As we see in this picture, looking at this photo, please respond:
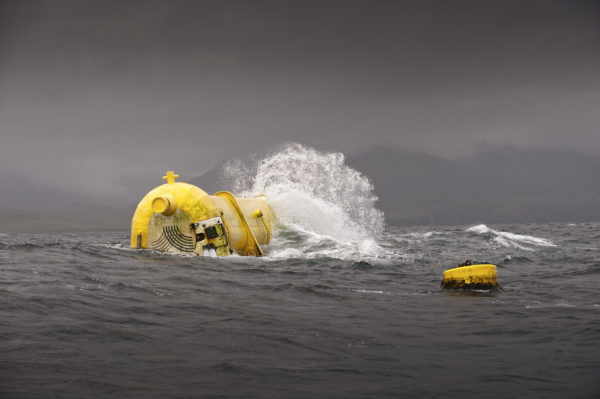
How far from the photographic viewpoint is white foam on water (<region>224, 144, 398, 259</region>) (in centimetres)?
2338

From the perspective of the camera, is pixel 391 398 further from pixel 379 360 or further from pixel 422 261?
pixel 422 261

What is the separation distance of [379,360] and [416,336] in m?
1.37

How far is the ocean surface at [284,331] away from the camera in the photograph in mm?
5496

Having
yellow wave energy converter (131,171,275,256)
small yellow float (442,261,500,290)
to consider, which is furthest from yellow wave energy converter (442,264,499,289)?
yellow wave energy converter (131,171,275,256)

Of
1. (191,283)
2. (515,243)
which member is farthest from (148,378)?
(515,243)

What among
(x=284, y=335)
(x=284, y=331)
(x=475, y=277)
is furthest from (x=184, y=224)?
(x=284, y=335)

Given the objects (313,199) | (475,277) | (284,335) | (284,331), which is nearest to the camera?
(284,335)

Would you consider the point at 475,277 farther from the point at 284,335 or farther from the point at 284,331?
the point at 284,335

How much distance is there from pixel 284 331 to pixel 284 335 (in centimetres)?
22

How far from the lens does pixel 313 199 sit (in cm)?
2775

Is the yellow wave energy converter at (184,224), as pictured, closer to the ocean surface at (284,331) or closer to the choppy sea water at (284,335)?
the ocean surface at (284,331)

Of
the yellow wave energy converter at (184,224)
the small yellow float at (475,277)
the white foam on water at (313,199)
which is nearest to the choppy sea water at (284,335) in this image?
the small yellow float at (475,277)

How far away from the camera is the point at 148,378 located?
551 centimetres

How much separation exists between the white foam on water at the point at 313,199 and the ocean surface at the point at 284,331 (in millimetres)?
7336
